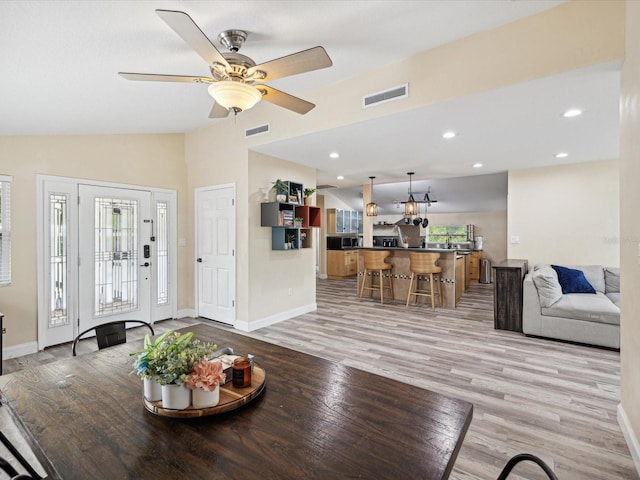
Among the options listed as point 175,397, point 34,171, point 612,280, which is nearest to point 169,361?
point 175,397

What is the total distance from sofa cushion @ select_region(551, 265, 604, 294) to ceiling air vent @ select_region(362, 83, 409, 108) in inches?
147

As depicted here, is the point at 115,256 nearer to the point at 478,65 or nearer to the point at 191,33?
the point at 191,33

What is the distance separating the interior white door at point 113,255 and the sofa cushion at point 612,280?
681cm

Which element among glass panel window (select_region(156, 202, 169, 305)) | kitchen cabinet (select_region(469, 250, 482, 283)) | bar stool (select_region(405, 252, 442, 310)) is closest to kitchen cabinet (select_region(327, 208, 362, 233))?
kitchen cabinet (select_region(469, 250, 482, 283))

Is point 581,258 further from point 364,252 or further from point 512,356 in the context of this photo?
point 364,252

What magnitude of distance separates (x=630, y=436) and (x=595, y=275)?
358cm

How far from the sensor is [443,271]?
5.82 meters

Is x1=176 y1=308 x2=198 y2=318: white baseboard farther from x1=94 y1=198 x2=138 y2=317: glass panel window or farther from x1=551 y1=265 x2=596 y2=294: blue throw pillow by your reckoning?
x1=551 y1=265 x2=596 y2=294: blue throw pillow

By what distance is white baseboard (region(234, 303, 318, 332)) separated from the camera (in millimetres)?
4422

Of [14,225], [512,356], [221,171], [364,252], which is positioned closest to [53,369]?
[14,225]

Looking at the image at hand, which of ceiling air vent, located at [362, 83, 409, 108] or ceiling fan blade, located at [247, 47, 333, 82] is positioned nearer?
ceiling fan blade, located at [247, 47, 333, 82]

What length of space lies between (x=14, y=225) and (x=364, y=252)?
4996mm

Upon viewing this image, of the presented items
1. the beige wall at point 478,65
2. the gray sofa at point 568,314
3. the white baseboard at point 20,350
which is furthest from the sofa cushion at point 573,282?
the white baseboard at point 20,350

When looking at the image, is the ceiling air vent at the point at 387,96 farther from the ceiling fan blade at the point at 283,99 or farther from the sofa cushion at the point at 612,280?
the sofa cushion at the point at 612,280
